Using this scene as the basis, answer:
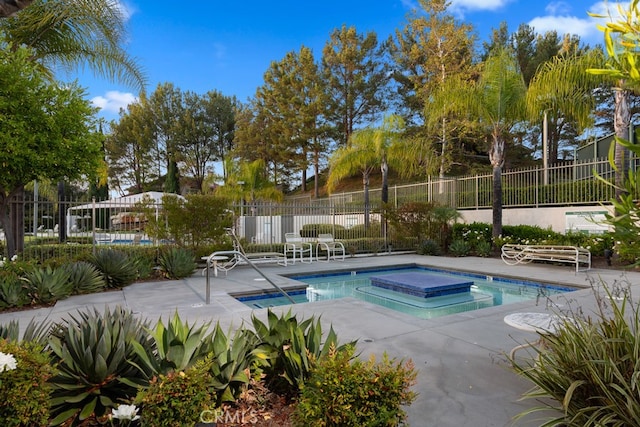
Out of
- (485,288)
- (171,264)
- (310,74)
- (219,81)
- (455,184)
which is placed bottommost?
(485,288)

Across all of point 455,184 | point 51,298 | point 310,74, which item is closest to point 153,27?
point 51,298

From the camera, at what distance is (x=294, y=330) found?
9.14ft

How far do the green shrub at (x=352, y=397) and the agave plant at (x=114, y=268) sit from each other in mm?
7030

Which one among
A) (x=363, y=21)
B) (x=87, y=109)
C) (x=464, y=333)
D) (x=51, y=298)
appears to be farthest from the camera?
(x=363, y=21)

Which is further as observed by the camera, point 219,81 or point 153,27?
point 219,81

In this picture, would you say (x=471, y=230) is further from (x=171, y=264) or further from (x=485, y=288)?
(x=171, y=264)

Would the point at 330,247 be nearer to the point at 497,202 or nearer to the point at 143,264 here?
the point at 497,202

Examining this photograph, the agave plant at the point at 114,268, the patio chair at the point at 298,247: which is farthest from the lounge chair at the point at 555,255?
the agave plant at the point at 114,268

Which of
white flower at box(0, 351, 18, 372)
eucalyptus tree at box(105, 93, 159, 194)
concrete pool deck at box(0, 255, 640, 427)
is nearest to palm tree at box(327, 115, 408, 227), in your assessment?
concrete pool deck at box(0, 255, 640, 427)

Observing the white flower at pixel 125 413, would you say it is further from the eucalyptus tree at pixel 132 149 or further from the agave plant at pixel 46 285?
the eucalyptus tree at pixel 132 149

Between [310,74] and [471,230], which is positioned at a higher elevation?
[310,74]

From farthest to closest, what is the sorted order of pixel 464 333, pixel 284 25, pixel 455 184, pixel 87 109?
pixel 284 25
pixel 455 184
pixel 87 109
pixel 464 333

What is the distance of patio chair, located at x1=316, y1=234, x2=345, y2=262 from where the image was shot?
13.4 meters

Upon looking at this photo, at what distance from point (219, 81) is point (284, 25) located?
1840 cm
